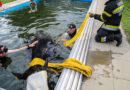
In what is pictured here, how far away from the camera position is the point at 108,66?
8.93 ft

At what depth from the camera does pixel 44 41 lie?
3.83 m

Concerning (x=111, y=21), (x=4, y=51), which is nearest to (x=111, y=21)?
(x=111, y=21)

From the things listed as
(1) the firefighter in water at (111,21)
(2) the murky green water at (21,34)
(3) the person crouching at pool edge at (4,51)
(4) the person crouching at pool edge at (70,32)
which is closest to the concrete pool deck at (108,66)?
(1) the firefighter in water at (111,21)

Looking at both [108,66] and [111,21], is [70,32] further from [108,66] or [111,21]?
[108,66]

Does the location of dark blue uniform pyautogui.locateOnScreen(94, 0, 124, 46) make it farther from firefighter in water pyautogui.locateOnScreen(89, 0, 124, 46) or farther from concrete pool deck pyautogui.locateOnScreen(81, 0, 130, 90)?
concrete pool deck pyautogui.locateOnScreen(81, 0, 130, 90)

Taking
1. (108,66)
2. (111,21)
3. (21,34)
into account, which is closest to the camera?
(108,66)

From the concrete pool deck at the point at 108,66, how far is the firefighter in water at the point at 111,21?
227 millimetres

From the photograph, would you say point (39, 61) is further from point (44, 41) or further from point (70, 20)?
point (70, 20)

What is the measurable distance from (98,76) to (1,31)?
18.2 feet

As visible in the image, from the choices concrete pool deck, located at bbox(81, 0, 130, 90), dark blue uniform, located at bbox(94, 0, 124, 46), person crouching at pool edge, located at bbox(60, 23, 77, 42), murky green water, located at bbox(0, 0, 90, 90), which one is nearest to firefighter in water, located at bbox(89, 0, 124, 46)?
dark blue uniform, located at bbox(94, 0, 124, 46)

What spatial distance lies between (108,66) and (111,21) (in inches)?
58.7

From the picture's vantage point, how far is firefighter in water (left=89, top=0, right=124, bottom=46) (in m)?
3.27

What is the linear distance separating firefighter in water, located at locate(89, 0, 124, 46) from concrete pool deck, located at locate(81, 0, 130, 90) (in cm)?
23

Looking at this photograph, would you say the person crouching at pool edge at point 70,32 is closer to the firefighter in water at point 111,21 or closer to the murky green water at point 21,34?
the murky green water at point 21,34
